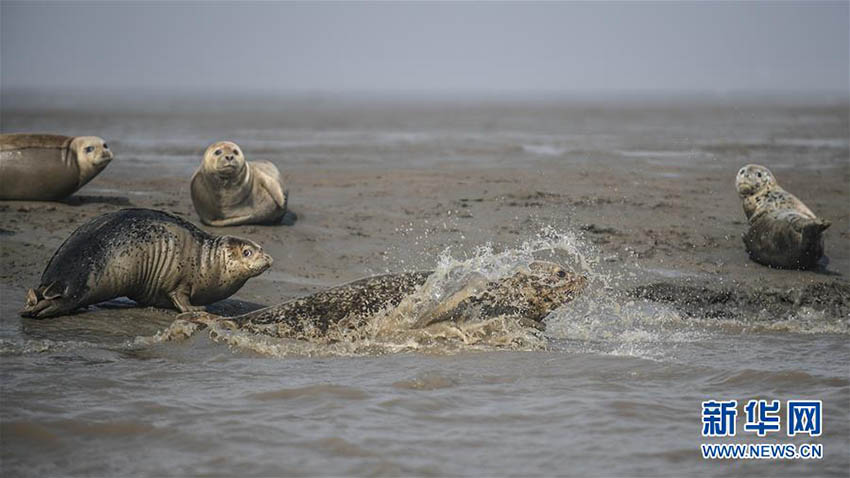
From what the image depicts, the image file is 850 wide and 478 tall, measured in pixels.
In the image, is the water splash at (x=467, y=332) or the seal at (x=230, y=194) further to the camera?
the seal at (x=230, y=194)

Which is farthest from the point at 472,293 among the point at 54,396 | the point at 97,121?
the point at 97,121

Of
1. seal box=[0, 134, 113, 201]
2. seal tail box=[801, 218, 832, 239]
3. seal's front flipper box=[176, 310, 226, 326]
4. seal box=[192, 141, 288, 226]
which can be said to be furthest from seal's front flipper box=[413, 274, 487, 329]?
seal box=[0, 134, 113, 201]

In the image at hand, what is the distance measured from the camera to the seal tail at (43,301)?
286 inches

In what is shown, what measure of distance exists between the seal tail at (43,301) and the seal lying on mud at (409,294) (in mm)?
925

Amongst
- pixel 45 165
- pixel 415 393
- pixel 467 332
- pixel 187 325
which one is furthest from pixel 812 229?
pixel 45 165

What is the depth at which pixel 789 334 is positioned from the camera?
749cm

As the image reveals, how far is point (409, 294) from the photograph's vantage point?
282 inches

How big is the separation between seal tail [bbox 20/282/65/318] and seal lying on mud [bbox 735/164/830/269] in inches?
241

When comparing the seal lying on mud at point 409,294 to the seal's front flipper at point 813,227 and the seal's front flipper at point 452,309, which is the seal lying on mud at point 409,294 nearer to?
the seal's front flipper at point 452,309

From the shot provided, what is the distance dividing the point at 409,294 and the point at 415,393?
1.29 m

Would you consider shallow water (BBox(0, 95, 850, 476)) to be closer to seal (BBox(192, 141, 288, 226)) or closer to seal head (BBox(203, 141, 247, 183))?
seal (BBox(192, 141, 288, 226))

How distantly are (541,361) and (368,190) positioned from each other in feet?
24.6

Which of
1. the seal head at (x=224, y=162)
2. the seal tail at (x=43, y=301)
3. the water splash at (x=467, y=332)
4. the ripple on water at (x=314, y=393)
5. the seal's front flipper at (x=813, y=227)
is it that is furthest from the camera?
the seal head at (x=224, y=162)

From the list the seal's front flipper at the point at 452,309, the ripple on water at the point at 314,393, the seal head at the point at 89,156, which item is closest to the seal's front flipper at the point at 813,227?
the seal's front flipper at the point at 452,309
